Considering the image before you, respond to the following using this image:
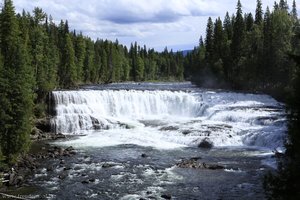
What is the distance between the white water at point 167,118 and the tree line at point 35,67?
5.39 m

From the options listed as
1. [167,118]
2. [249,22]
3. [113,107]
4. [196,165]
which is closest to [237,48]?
[249,22]

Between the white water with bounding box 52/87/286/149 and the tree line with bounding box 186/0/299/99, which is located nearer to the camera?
the white water with bounding box 52/87/286/149

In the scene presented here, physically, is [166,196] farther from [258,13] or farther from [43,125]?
[258,13]

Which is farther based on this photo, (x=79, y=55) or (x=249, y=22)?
(x=79, y=55)

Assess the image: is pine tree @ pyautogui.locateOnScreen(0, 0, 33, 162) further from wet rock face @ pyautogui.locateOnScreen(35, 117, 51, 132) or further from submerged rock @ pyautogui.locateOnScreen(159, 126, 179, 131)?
submerged rock @ pyautogui.locateOnScreen(159, 126, 179, 131)

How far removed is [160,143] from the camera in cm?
4816

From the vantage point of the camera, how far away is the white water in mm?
47875

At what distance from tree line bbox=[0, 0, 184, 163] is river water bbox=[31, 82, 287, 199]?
393 centimetres

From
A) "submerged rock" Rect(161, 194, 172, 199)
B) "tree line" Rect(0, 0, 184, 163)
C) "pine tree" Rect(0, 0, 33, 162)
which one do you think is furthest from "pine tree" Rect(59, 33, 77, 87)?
"submerged rock" Rect(161, 194, 172, 199)

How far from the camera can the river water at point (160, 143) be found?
3130cm

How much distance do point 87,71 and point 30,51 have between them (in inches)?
2043

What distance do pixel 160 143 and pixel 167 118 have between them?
1721cm

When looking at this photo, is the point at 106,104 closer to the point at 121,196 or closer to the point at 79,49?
the point at 121,196

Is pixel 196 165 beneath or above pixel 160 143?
beneath
